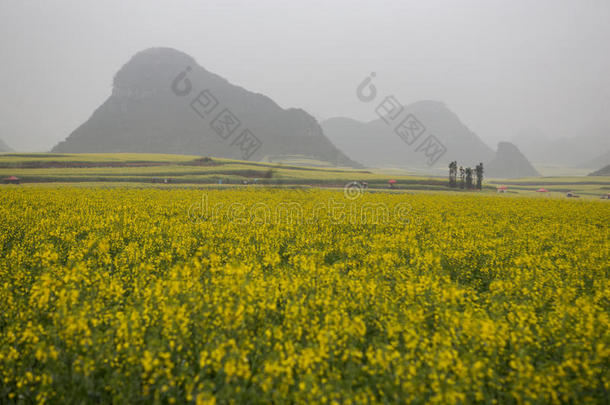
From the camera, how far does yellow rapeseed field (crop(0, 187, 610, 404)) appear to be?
12.8 ft

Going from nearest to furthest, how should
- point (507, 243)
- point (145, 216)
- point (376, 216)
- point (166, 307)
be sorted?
point (166, 307), point (507, 243), point (145, 216), point (376, 216)

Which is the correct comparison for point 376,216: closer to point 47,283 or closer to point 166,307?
point 166,307

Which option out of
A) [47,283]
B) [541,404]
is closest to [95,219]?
[47,283]

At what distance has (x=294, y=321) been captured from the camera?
501 centimetres

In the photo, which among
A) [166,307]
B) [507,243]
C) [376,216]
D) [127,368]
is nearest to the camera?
[127,368]

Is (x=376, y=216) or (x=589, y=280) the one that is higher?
(x=376, y=216)

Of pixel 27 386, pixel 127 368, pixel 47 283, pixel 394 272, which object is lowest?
pixel 27 386

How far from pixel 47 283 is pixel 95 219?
849 cm

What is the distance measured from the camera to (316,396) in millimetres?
3594

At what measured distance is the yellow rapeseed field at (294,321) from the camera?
389cm

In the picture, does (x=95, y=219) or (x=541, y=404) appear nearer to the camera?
(x=541, y=404)

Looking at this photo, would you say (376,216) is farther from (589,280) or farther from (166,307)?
(166,307)

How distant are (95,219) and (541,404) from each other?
14982 millimetres

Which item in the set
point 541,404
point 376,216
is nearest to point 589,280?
point 541,404
